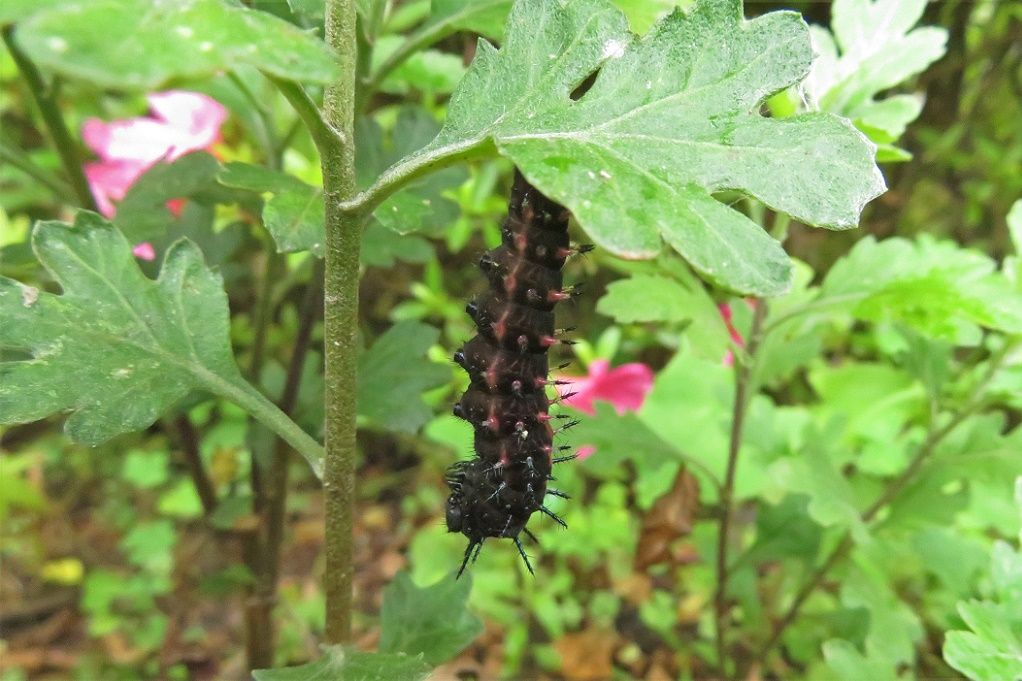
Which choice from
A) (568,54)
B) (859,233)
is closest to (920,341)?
(568,54)

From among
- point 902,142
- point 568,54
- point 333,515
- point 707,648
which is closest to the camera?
point 568,54

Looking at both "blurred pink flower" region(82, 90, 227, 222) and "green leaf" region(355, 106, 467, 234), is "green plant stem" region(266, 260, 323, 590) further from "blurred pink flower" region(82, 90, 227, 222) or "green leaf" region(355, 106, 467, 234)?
"blurred pink flower" region(82, 90, 227, 222)

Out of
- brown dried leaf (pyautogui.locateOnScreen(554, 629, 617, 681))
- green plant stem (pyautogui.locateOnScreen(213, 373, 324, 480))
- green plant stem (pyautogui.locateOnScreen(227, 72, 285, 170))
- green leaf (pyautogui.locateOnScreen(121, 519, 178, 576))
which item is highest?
green plant stem (pyautogui.locateOnScreen(227, 72, 285, 170))

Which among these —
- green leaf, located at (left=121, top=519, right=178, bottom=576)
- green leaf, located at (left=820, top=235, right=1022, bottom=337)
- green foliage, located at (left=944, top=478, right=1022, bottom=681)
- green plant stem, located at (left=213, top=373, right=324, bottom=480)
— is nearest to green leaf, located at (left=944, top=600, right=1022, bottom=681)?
green foliage, located at (left=944, top=478, right=1022, bottom=681)

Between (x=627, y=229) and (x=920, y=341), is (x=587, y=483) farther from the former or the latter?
(x=627, y=229)

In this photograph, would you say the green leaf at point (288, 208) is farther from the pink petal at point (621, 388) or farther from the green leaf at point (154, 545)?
the green leaf at point (154, 545)
